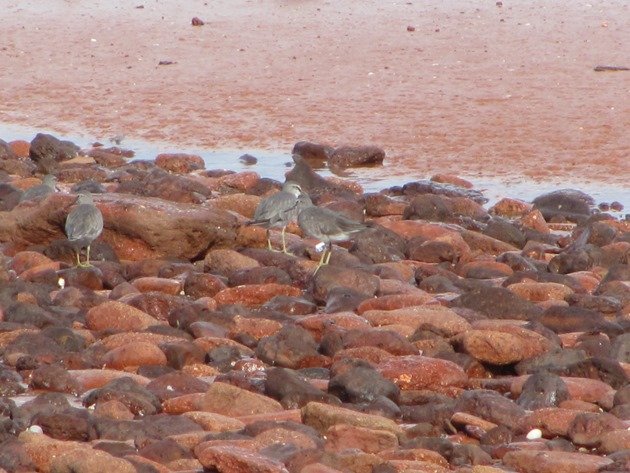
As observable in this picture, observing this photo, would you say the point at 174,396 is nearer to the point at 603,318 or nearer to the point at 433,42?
the point at 603,318

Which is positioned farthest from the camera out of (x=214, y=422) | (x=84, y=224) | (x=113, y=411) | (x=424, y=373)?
(x=84, y=224)

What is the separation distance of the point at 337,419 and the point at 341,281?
116 inches

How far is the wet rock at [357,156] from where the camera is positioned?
15.8 m

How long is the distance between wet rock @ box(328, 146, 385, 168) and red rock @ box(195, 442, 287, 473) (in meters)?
9.99

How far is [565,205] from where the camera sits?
13.3 meters

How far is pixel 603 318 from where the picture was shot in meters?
8.73

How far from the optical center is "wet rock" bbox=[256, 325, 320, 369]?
26.0 feet

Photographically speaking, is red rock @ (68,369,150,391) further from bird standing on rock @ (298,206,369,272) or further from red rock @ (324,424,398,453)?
bird standing on rock @ (298,206,369,272)

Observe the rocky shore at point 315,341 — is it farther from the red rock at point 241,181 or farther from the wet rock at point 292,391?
the red rock at point 241,181

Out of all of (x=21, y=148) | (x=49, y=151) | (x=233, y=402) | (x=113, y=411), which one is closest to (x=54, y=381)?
(x=113, y=411)

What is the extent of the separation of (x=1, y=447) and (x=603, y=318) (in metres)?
4.12

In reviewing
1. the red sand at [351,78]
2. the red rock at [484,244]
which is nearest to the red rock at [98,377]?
the red rock at [484,244]

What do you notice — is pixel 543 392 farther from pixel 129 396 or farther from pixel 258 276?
pixel 258 276

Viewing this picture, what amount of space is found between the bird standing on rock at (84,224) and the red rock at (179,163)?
512cm
